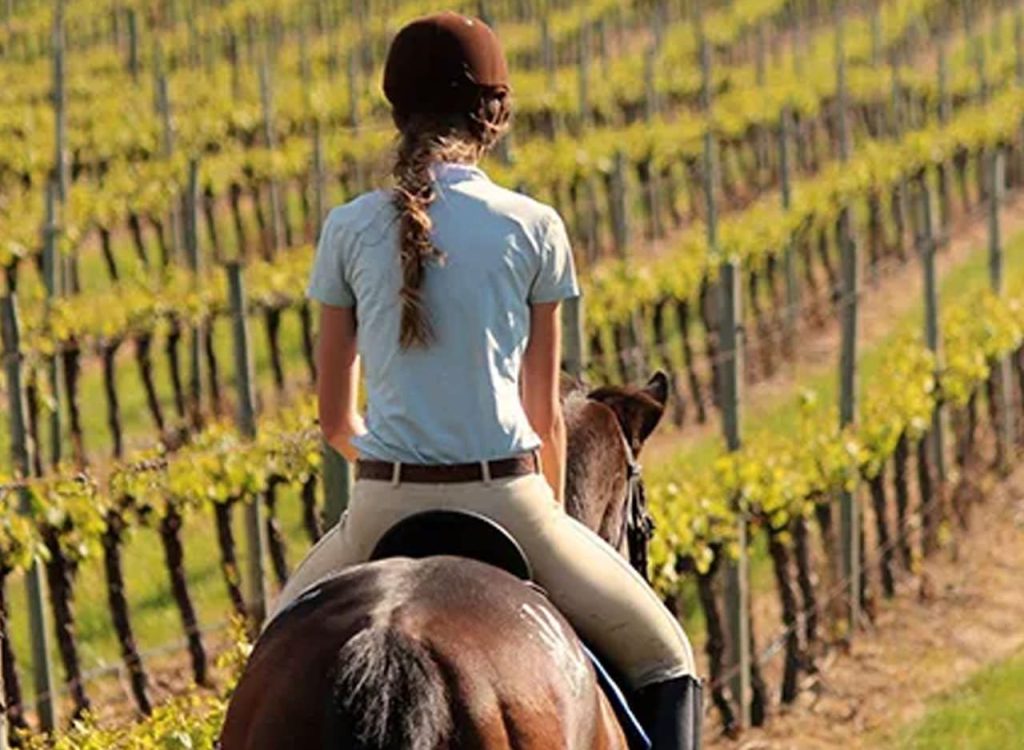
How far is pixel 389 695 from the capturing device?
174 inches

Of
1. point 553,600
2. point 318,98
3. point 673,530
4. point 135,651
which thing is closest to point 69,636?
point 135,651

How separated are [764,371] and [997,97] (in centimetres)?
1394

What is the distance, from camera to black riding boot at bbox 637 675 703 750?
5621 millimetres

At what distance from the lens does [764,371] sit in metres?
19.8

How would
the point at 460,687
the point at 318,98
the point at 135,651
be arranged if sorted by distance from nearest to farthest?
1. the point at 460,687
2. the point at 135,651
3. the point at 318,98

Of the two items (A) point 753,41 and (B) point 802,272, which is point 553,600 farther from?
(A) point 753,41

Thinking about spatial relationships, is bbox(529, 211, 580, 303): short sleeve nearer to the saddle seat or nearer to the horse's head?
the saddle seat

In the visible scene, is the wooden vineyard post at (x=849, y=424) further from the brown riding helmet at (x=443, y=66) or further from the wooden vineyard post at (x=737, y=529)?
the brown riding helmet at (x=443, y=66)

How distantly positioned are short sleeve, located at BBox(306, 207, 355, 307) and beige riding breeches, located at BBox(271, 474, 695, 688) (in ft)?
1.40

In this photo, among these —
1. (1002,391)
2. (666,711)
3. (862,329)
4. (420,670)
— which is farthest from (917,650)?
(862,329)

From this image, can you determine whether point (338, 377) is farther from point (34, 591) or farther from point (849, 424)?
point (849, 424)

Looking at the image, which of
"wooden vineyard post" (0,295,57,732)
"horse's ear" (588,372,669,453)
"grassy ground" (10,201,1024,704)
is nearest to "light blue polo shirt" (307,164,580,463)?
"horse's ear" (588,372,669,453)

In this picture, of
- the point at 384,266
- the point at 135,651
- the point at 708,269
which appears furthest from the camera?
the point at 708,269

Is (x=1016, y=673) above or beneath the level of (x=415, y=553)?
beneath
